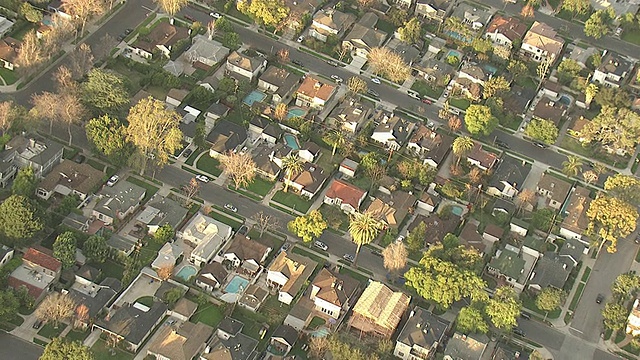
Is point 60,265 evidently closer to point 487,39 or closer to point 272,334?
point 272,334

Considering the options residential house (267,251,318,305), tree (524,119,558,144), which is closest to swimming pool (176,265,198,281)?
residential house (267,251,318,305)

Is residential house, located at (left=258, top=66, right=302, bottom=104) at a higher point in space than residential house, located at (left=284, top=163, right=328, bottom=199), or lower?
higher

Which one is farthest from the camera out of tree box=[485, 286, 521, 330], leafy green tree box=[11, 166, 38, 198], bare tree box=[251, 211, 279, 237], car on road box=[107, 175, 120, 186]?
car on road box=[107, 175, 120, 186]

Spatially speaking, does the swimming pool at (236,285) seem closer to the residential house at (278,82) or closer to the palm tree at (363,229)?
the palm tree at (363,229)

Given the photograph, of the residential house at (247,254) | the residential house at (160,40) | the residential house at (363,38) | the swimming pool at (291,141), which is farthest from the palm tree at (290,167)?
the residential house at (363,38)

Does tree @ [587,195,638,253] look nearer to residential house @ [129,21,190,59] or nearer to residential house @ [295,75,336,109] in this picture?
residential house @ [295,75,336,109]

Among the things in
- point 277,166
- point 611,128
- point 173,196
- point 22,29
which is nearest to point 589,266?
point 611,128

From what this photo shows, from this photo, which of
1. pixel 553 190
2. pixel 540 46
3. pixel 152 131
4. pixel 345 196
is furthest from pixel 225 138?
pixel 540 46

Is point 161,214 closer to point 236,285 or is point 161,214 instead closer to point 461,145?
point 236,285
